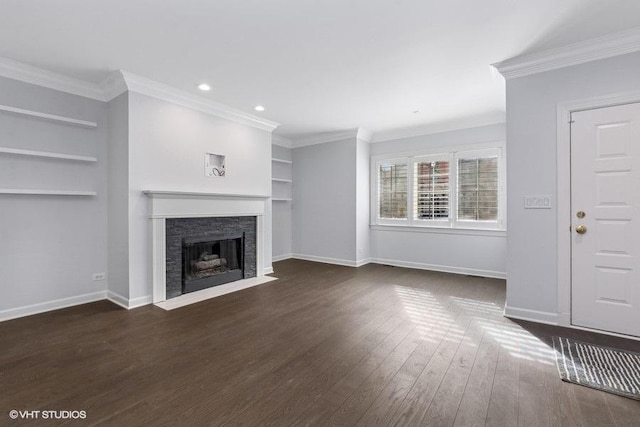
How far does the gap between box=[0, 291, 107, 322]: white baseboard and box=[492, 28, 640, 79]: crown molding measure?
5.35 metres

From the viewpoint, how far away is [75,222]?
11.8ft

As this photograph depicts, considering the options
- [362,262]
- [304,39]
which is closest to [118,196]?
[304,39]

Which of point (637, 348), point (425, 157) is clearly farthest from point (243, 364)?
point (425, 157)

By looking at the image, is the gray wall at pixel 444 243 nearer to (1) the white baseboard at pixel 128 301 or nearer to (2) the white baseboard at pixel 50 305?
(1) the white baseboard at pixel 128 301

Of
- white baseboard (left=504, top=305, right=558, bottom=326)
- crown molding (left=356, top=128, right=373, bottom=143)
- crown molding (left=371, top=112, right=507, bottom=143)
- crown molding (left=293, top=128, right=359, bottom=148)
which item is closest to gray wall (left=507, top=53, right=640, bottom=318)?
white baseboard (left=504, top=305, right=558, bottom=326)

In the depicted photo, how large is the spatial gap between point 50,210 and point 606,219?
18.8 feet

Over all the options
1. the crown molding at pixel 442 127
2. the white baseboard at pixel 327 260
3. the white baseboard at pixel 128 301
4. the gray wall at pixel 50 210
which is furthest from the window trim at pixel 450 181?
the gray wall at pixel 50 210

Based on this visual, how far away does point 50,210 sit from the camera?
3.42 metres

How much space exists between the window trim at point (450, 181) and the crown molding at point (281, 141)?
6.18 ft

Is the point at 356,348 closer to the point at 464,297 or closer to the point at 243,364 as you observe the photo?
the point at 243,364

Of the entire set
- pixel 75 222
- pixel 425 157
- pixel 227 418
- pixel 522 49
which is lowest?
pixel 227 418

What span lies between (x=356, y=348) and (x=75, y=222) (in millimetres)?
3545

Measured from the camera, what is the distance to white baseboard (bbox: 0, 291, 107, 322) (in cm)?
318

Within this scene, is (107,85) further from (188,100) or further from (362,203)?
(362,203)
